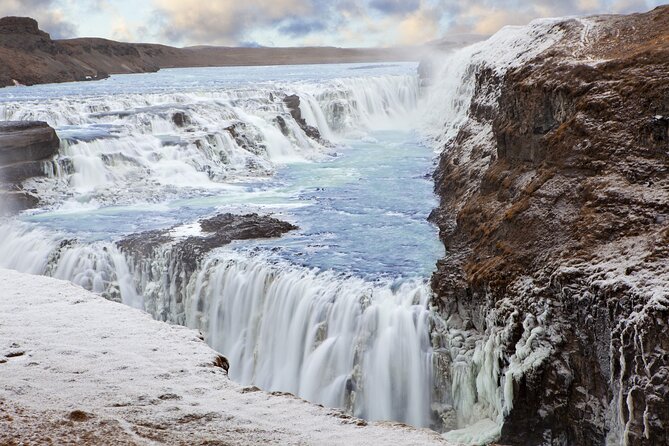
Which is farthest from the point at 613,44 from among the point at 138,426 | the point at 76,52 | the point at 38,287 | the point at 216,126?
the point at 76,52

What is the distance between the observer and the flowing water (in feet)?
31.4

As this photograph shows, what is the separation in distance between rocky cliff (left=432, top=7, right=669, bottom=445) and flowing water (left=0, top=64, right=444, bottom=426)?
1.01 m

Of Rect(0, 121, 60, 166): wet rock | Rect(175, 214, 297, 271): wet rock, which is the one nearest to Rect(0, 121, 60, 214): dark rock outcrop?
Rect(0, 121, 60, 166): wet rock

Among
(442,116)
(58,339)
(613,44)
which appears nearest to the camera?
(58,339)

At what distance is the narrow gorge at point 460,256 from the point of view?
23.5 ft

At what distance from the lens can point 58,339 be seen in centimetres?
557

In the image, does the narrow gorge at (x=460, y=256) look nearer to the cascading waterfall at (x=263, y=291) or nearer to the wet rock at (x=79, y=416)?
the cascading waterfall at (x=263, y=291)

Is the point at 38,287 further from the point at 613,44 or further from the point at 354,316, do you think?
the point at 613,44

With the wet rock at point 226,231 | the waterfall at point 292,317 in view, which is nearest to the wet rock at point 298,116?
the wet rock at point 226,231

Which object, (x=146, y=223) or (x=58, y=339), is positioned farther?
(x=146, y=223)

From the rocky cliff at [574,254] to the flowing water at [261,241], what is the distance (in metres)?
1.01

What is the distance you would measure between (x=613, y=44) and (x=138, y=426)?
34.0ft

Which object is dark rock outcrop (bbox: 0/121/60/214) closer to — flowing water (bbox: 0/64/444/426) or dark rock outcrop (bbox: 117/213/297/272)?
flowing water (bbox: 0/64/444/426)

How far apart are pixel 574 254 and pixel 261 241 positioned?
6.68 metres
